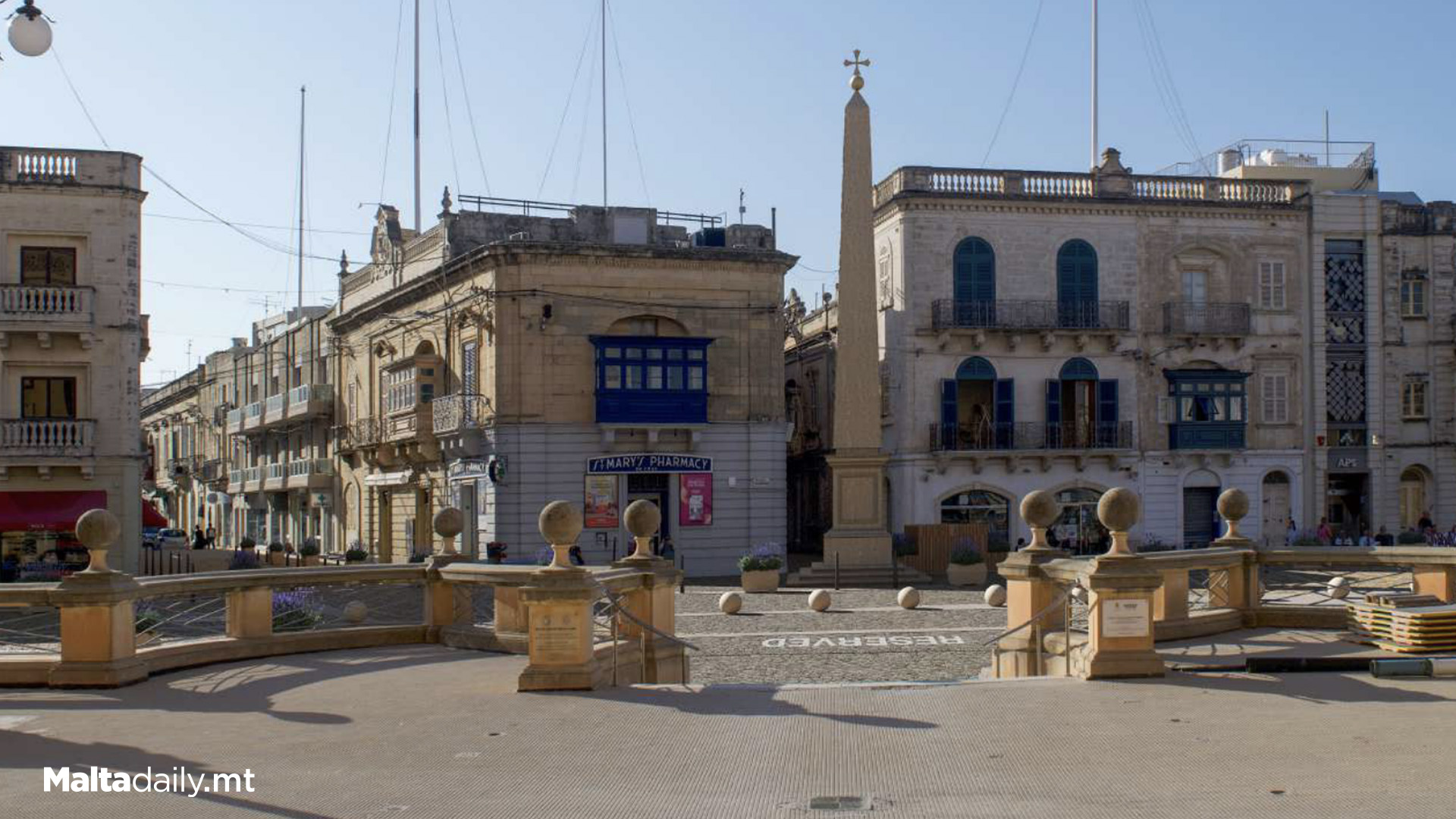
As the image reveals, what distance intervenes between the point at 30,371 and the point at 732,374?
1766cm

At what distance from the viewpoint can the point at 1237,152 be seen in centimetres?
5041

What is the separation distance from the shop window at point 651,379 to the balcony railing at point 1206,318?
14700 millimetres

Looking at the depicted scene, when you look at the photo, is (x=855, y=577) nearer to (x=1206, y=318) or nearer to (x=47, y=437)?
(x=1206, y=318)

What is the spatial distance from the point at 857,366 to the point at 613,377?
790 centimetres

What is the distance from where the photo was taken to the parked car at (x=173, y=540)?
184 ft

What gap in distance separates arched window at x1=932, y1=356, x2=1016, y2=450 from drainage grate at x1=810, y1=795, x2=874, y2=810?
33961mm

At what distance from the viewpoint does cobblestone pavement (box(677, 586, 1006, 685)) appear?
1838 cm

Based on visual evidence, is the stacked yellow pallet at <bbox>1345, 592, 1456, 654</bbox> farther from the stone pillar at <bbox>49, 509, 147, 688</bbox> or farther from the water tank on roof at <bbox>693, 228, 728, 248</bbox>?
the water tank on roof at <bbox>693, 228, 728, 248</bbox>

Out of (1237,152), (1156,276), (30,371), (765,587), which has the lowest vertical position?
(765,587)

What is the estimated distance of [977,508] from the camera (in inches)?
1709

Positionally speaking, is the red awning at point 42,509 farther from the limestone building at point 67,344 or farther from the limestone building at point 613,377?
the limestone building at point 613,377

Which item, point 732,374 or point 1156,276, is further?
point 1156,276

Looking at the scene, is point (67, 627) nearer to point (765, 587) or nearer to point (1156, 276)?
point (765, 587)

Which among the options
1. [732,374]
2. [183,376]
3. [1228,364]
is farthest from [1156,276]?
[183,376]
